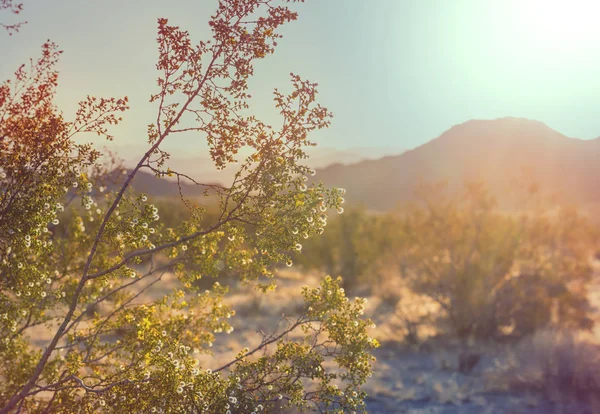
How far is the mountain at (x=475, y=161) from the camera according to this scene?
11025 cm

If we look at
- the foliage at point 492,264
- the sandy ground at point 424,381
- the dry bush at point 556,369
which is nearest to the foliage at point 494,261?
the foliage at point 492,264

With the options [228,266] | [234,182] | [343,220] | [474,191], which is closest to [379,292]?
[343,220]

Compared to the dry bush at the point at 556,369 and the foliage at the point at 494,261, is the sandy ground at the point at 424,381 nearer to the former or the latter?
the dry bush at the point at 556,369

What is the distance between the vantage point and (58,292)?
7.44m

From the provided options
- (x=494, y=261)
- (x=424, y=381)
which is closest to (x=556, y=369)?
(x=424, y=381)

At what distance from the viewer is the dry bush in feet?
43.2

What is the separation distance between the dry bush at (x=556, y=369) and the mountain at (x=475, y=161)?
89.3 metres

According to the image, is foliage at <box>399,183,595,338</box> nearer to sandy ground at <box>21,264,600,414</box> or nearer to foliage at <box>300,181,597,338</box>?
foliage at <box>300,181,597,338</box>

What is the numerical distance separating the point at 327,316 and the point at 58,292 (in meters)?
3.87

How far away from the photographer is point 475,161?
11781cm

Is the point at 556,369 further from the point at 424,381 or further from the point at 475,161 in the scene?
the point at 475,161

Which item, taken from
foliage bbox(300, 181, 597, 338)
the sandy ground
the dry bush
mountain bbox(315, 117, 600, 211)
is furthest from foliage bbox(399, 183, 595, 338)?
mountain bbox(315, 117, 600, 211)

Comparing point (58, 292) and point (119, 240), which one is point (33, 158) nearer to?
point (119, 240)

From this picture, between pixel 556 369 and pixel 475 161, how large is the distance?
110294 mm
